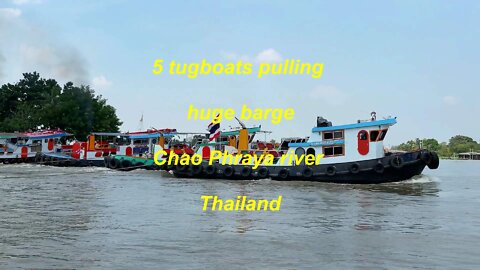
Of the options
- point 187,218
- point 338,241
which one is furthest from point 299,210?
point 338,241

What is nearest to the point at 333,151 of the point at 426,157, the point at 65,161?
the point at 426,157

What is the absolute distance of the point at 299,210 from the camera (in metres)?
14.2

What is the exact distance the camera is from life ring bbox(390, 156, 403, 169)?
74.7 feet

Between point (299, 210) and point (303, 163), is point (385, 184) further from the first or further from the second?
point (299, 210)

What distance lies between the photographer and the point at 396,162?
74.9 ft

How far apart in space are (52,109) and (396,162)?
1792 inches

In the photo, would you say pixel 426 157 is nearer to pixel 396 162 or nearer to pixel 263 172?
pixel 396 162

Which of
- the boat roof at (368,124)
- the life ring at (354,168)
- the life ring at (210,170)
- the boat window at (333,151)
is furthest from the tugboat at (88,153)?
the life ring at (354,168)

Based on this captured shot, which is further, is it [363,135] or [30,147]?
[30,147]

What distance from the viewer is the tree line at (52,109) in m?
58.6

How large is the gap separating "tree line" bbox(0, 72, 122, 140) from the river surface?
138 ft

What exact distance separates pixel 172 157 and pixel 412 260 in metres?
23.9

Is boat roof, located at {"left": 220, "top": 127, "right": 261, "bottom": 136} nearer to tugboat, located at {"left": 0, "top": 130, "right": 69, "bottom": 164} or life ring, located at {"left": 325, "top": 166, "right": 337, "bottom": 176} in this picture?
life ring, located at {"left": 325, "top": 166, "right": 337, "bottom": 176}

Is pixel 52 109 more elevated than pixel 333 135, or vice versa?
pixel 52 109
